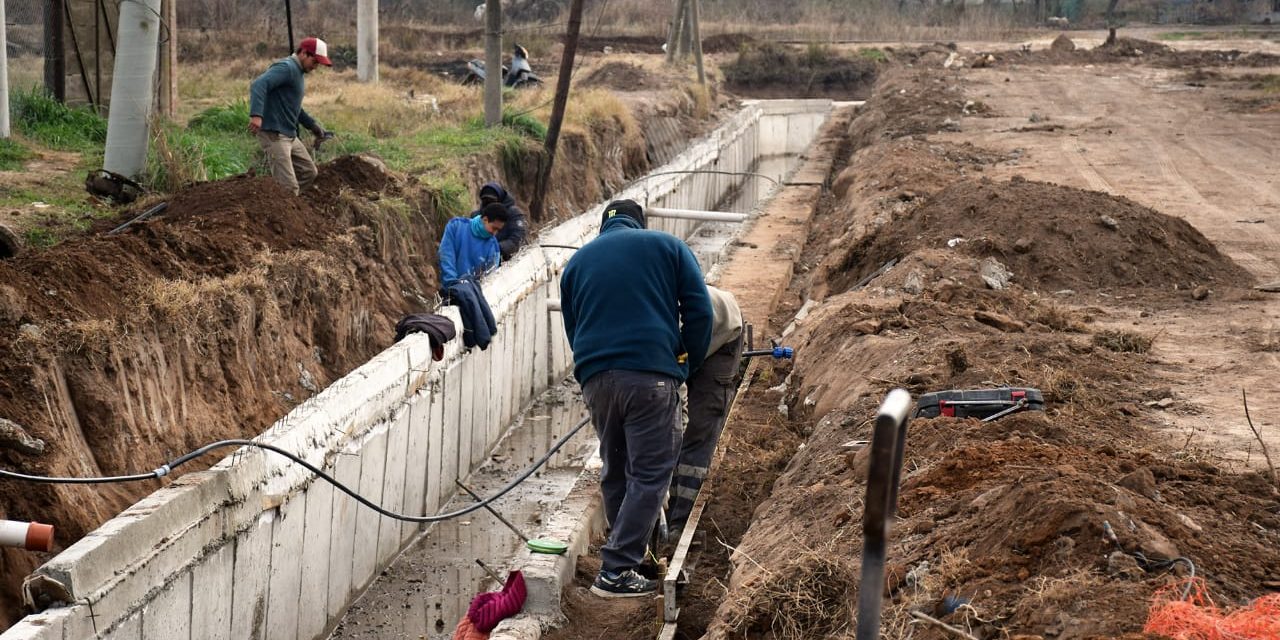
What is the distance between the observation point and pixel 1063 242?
10617mm

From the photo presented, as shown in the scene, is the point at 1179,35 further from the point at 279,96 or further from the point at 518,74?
the point at 279,96

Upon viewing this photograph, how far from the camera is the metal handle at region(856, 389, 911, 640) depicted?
304 centimetres

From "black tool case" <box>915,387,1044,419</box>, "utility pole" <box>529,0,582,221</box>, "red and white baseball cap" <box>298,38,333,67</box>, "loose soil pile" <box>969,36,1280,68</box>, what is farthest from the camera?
"loose soil pile" <box>969,36,1280,68</box>

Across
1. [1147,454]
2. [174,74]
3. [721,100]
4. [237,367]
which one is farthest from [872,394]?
[721,100]

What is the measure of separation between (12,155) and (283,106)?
9.51 ft

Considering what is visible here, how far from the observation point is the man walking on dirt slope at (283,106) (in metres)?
11.3

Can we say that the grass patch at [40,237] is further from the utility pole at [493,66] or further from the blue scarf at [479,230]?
the utility pole at [493,66]

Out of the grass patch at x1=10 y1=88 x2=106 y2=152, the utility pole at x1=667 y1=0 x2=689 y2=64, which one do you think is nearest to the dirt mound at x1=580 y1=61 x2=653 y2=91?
the utility pole at x1=667 y1=0 x2=689 y2=64

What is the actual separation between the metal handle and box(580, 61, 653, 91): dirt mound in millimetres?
24886

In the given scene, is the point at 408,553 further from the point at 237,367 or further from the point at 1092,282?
the point at 1092,282

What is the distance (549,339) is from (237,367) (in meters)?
4.66

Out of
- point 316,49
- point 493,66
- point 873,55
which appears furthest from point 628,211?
point 873,55

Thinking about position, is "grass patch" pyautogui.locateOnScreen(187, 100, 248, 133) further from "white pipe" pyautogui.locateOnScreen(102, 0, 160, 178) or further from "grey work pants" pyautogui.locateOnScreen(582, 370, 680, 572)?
"grey work pants" pyautogui.locateOnScreen(582, 370, 680, 572)

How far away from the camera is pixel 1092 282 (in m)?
10.2
